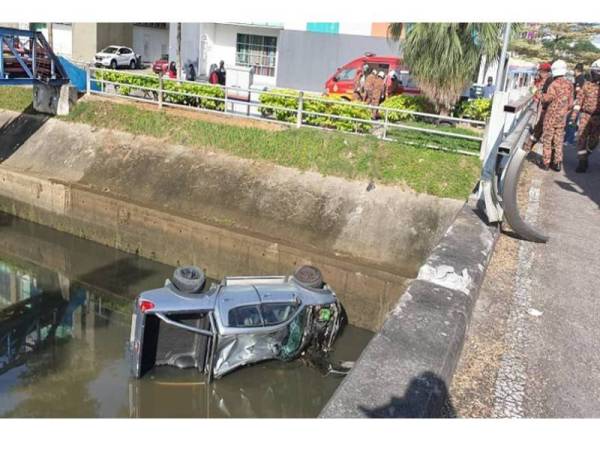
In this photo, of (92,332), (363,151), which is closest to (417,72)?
(363,151)

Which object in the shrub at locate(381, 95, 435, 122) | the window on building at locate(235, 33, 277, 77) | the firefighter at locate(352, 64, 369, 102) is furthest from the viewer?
the window on building at locate(235, 33, 277, 77)

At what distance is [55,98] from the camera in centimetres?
1508

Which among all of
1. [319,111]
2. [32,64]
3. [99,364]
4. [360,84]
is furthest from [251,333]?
[32,64]

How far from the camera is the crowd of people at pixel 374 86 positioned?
1443 cm

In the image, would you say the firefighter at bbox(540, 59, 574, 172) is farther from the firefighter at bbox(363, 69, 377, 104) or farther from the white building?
the white building

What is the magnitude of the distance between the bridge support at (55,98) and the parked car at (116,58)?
1602cm

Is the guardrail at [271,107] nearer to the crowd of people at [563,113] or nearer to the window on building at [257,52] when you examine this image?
the crowd of people at [563,113]

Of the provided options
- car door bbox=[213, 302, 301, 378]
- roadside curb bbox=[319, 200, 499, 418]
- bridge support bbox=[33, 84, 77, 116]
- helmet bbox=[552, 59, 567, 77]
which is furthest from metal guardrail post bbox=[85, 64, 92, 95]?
roadside curb bbox=[319, 200, 499, 418]

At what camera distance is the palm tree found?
41.2 ft

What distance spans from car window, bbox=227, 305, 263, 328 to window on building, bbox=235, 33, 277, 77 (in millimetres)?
19235

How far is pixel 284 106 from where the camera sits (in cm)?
1329

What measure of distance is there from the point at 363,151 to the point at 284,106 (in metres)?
2.84

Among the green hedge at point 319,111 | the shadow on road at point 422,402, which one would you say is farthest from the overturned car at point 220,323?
the green hedge at point 319,111

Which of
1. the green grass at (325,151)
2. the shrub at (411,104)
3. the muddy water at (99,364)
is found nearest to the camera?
the muddy water at (99,364)
